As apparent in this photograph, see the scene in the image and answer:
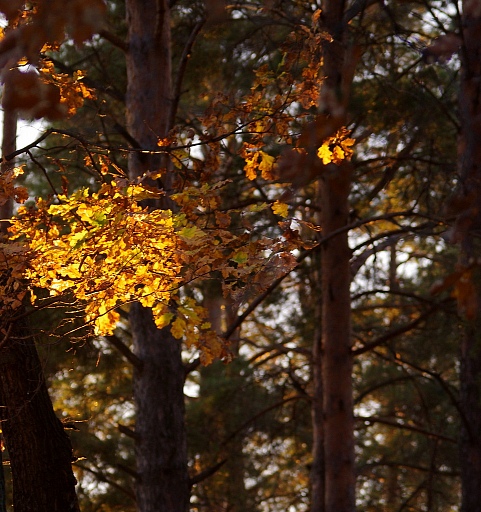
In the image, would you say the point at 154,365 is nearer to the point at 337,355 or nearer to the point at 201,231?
the point at 337,355

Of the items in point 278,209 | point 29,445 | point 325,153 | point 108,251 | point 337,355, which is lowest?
point 29,445

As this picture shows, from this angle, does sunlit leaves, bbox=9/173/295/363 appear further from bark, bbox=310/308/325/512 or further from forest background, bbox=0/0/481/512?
bark, bbox=310/308/325/512

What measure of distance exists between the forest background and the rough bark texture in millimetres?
11

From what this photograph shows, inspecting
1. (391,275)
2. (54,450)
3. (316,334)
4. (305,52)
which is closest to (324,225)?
(316,334)

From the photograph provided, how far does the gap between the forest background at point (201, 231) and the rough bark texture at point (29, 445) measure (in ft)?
0.04

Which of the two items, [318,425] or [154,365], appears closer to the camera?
[154,365]

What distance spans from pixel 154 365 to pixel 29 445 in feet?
7.26

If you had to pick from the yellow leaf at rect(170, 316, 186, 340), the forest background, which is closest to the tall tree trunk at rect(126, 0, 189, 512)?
the forest background

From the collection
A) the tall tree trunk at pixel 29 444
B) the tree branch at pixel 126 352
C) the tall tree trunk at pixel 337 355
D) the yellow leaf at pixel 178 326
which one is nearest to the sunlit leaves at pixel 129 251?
the yellow leaf at pixel 178 326

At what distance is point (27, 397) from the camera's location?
4988 mm

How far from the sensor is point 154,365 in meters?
7.12

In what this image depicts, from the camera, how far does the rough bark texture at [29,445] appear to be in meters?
4.96

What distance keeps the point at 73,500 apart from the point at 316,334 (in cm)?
631

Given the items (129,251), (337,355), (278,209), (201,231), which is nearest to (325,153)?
(278,209)
